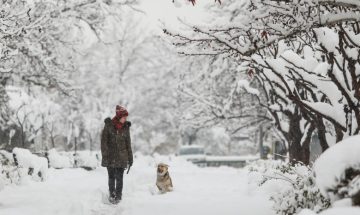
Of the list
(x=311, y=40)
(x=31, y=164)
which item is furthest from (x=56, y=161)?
(x=311, y=40)

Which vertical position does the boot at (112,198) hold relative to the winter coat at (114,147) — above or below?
below

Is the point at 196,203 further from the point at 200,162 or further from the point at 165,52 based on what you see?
the point at 165,52

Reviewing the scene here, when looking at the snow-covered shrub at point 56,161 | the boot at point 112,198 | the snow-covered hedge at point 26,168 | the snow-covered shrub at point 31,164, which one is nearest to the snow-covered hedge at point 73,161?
the snow-covered shrub at point 56,161

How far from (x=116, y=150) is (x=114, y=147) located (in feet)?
0.23

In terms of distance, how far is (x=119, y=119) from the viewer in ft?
31.4

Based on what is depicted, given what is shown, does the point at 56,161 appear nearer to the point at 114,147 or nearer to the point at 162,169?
the point at 162,169

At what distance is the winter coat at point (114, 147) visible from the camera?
30.8ft

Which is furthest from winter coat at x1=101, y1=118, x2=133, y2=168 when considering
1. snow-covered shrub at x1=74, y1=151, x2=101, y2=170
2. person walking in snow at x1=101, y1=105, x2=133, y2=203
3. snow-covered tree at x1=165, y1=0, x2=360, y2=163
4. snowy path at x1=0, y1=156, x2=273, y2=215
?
snow-covered shrub at x1=74, y1=151, x2=101, y2=170

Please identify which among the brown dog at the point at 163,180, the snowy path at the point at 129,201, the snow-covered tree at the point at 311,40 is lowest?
the snowy path at the point at 129,201

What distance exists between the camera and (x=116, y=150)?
9.44 metres

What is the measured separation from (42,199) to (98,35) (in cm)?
474

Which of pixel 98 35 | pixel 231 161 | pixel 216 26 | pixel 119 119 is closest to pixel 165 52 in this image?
pixel 231 161

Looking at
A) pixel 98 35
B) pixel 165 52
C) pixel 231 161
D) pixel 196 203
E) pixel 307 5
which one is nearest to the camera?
pixel 307 5

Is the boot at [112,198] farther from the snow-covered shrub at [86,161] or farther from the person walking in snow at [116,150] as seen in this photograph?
the snow-covered shrub at [86,161]
